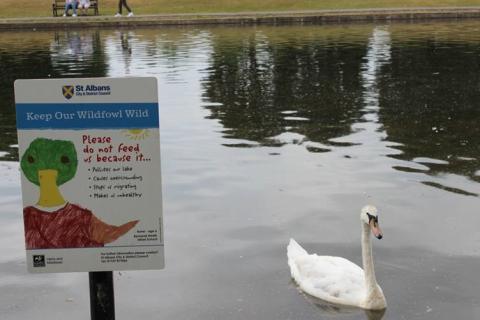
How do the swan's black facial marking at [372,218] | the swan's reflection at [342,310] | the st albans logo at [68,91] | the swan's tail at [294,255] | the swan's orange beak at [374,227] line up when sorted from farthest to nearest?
the swan's tail at [294,255]
the swan's reflection at [342,310]
the swan's black facial marking at [372,218]
the swan's orange beak at [374,227]
the st albans logo at [68,91]

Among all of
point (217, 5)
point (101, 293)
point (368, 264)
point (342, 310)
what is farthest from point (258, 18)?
point (101, 293)

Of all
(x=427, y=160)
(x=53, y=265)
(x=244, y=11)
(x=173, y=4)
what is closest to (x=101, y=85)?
(x=53, y=265)

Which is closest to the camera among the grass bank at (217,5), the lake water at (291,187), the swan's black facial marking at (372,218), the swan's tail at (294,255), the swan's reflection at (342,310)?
the swan's black facial marking at (372,218)

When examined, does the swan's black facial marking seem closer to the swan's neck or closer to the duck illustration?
the swan's neck

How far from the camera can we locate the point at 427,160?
36.8 ft

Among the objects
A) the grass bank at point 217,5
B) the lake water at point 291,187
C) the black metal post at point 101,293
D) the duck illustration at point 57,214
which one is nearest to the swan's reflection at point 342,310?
the lake water at point 291,187

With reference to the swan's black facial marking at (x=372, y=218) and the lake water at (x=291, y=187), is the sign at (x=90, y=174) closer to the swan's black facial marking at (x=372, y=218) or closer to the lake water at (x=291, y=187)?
the lake water at (x=291, y=187)

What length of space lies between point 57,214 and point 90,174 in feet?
0.94

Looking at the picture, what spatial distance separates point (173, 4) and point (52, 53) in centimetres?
2223

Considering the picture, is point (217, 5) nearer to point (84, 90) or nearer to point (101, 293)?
point (101, 293)

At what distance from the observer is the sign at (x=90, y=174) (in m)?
4.11

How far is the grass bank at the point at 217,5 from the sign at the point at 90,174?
135 feet

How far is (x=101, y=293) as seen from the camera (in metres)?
4.48

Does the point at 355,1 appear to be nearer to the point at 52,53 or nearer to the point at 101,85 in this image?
the point at 52,53
